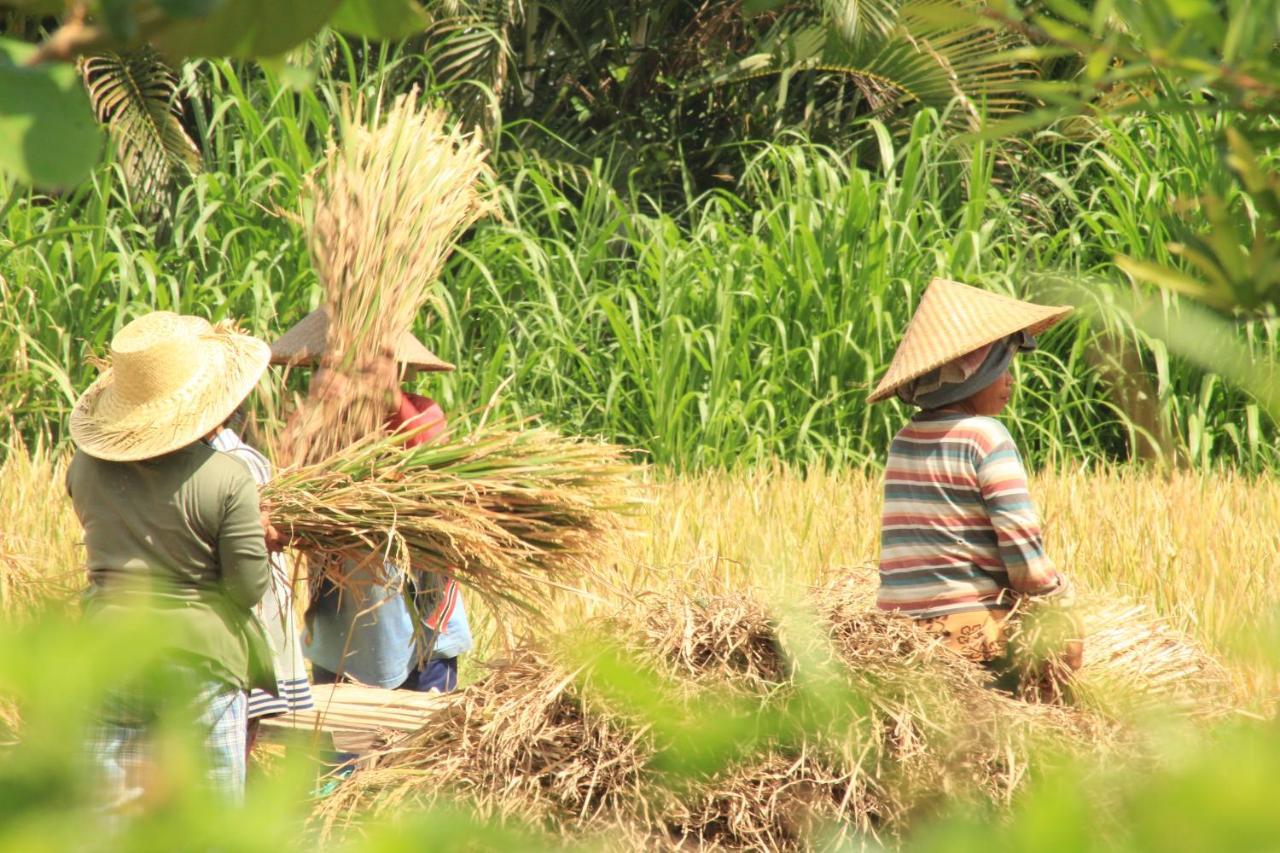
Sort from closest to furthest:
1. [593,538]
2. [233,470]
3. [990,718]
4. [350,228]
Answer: [990,718], [233,470], [593,538], [350,228]

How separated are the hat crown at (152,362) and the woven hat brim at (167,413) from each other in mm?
22

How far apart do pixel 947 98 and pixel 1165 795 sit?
743 cm

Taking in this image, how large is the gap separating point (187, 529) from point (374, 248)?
2.75 feet

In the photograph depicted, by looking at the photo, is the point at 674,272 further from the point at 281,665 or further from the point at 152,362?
the point at 152,362

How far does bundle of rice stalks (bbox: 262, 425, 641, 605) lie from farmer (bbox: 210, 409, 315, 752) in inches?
3.5

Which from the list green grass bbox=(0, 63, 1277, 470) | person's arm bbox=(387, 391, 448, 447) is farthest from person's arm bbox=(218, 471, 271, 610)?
green grass bbox=(0, 63, 1277, 470)

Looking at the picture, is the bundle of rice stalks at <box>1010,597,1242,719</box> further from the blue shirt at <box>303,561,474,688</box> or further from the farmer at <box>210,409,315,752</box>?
the blue shirt at <box>303,561,474,688</box>

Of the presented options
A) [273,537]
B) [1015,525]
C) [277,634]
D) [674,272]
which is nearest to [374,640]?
[277,634]

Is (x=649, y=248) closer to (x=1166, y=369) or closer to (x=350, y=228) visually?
(x=1166, y=369)

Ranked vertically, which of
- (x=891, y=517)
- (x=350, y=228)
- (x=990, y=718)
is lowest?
(x=990, y=718)

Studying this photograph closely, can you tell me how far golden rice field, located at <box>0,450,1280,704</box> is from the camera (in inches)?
157

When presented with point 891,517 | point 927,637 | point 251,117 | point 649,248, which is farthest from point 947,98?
point 927,637

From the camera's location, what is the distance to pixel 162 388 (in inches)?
110

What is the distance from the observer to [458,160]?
11.2 ft
